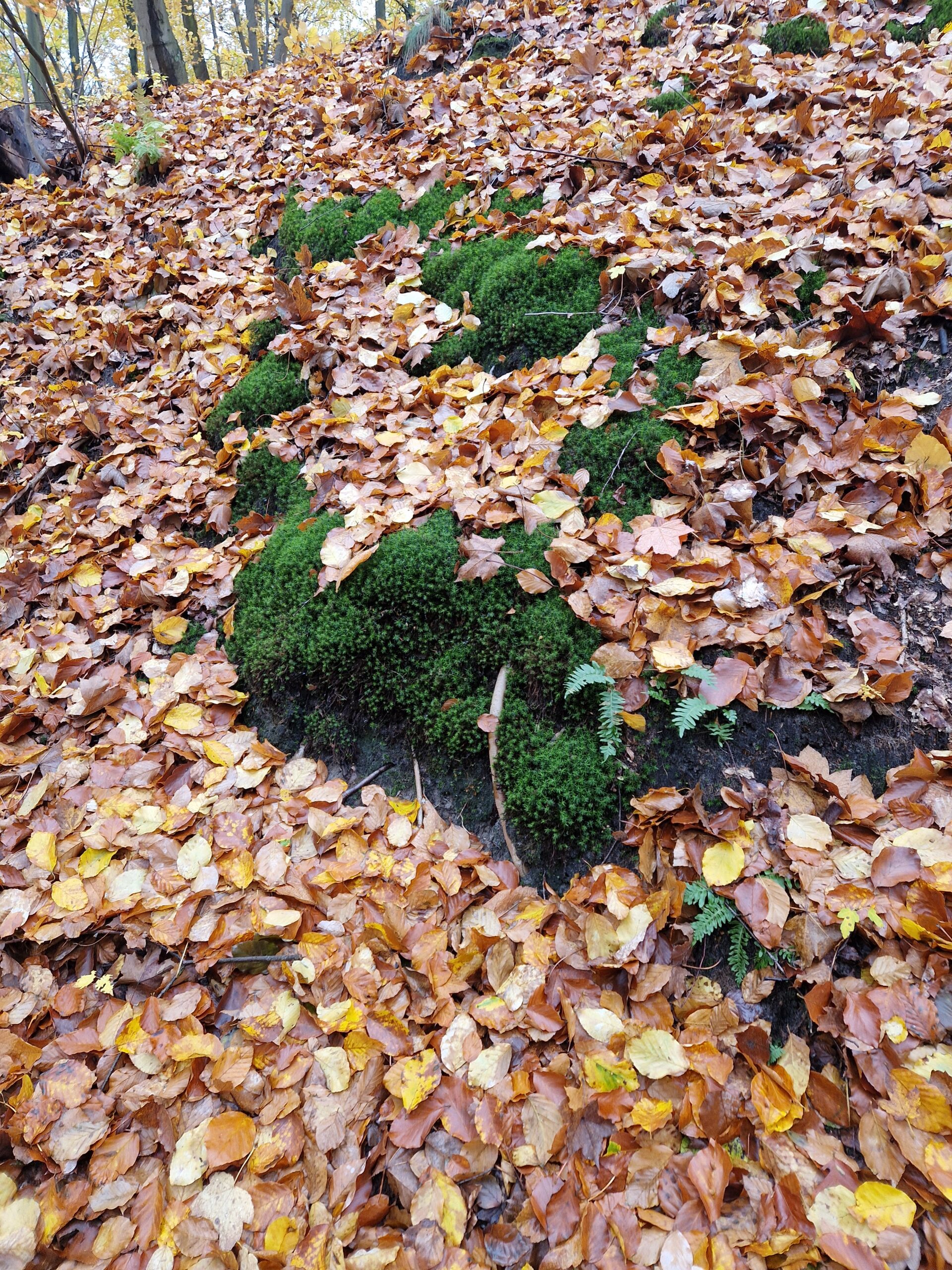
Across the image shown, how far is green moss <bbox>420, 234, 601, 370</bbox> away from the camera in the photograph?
140 inches

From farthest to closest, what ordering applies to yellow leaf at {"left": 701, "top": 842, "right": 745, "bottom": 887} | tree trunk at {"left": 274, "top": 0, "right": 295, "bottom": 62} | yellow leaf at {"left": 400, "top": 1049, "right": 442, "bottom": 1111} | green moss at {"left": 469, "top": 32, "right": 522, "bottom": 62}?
tree trunk at {"left": 274, "top": 0, "right": 295, "bottom": 62} → green moss at {"left": 469, "top": 32, "right": 522, "bottom": 62} → yellow leaf at {"left": 701, "top": 842, "right": 745, "bottom": 887} → yellow leaf at {"left": 400, "top": 1049, "right": 442, "bottom": 1111}

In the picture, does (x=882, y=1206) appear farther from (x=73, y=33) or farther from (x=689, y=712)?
(x=73, y=33)

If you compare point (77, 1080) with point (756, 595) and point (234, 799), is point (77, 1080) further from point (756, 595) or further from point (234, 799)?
point (756, 595)

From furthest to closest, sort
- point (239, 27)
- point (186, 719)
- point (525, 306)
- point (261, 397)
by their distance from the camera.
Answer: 1. point (239, 27)
2. point (261, 397)
3. point (525, 306)
4. point (186, 719)

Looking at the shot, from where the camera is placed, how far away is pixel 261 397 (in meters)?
4.08

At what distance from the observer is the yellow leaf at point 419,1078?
190 cm

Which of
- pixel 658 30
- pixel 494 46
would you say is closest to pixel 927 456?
pixel 658 30

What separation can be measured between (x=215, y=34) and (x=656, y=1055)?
32972 millimetres

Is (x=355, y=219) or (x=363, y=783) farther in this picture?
(x=355, y=219)

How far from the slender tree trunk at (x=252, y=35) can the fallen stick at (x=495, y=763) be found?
18.5 metres

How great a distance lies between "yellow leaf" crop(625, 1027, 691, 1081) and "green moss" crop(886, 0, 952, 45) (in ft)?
19.9

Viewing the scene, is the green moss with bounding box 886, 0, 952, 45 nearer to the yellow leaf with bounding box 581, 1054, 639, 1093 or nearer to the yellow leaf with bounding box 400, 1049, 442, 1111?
the yellow leaf with bounding box 581, 1054, 639, 1093

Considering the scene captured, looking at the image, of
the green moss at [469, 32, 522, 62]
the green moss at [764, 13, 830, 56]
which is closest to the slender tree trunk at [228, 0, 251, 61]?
the green moss at [469, 32, 522, 62]

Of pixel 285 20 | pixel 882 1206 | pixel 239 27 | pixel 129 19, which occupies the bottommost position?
pixel 882 1206
